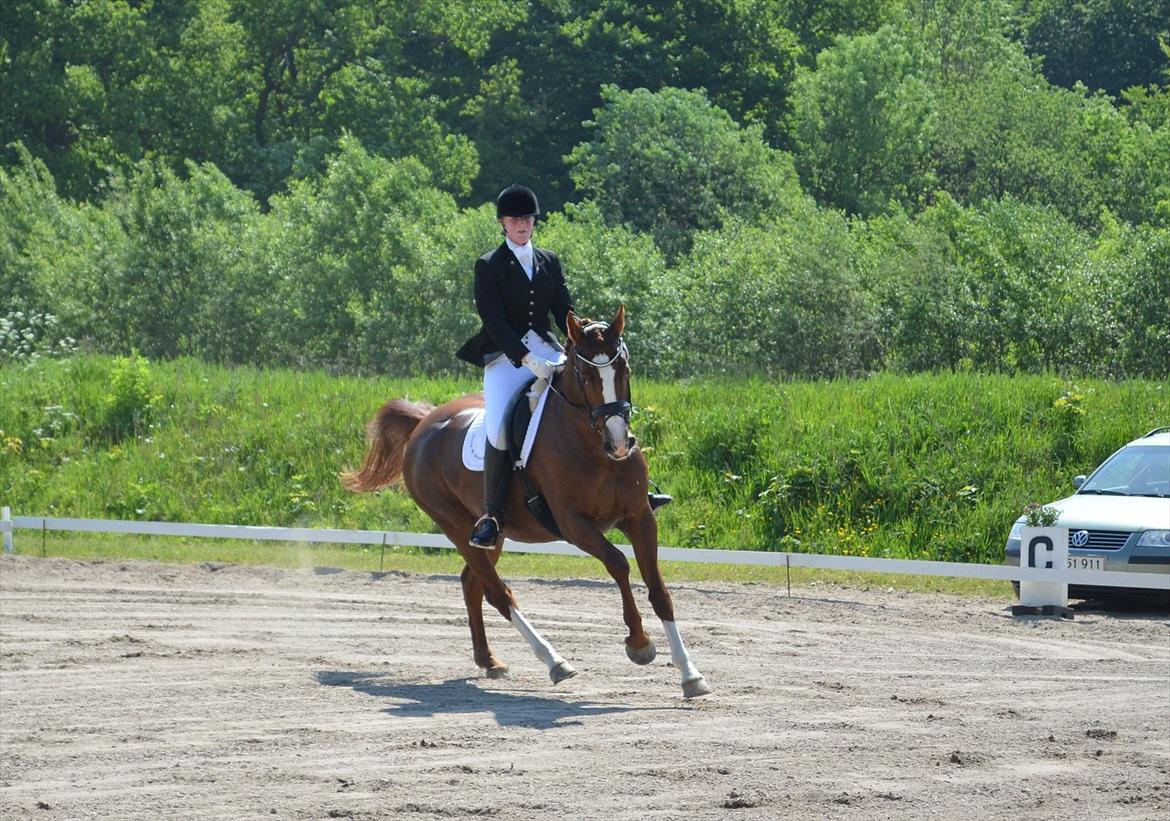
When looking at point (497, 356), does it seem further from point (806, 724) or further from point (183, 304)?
point (183, 304)

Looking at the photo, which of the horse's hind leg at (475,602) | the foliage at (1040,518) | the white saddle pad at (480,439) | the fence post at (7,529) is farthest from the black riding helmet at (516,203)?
the fence post at (7,529)

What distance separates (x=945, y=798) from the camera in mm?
7570

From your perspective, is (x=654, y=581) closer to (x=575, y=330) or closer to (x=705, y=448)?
(x=575, y=330)

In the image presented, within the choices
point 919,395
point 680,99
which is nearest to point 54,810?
point 919,395

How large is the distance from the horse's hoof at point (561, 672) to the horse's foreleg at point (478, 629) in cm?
73

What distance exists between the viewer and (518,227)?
11.1m

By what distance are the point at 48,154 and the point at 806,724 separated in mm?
49879

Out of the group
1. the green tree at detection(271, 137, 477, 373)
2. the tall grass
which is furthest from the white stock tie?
the green tree at detection(271, 137, 477, 373)

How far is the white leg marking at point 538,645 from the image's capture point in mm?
10812

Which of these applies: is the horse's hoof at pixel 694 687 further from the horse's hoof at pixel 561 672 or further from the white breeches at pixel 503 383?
the white breeches at pixel 503 383

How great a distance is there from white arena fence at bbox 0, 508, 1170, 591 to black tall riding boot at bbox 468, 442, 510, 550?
4.53 meters

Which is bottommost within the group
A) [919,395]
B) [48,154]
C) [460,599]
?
[460,599]

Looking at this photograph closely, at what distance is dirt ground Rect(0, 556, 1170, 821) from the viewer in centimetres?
767

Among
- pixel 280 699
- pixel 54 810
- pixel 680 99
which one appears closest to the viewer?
pixel 54 810
